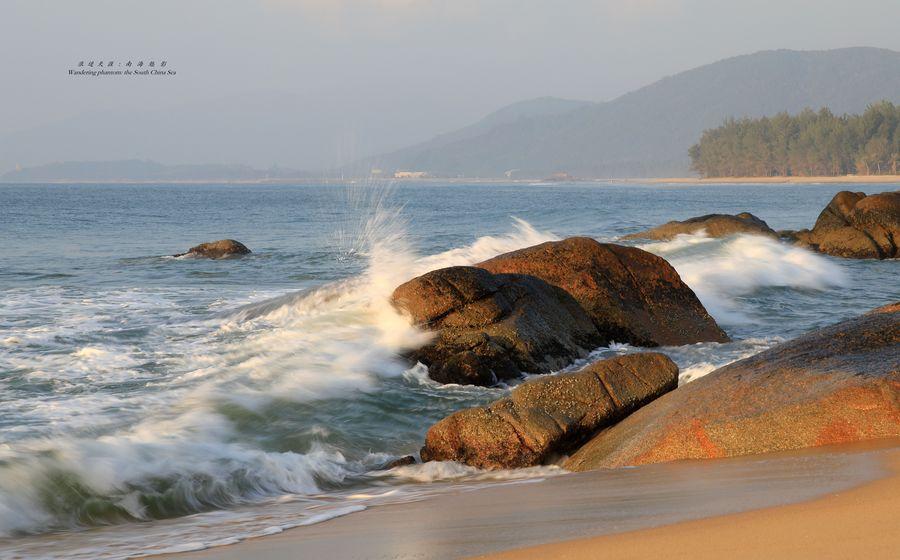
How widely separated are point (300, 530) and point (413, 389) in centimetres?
480

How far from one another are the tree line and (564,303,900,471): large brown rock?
497 feet

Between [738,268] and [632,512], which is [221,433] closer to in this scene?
[632,512]

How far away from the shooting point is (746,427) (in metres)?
6.24

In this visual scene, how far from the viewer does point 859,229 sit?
26.9 meters

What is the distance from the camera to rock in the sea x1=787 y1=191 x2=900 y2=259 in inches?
1032

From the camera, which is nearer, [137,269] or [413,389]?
[413,389]

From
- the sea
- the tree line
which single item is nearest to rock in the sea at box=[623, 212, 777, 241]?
the sea

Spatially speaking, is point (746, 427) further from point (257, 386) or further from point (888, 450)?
point (257, 386)

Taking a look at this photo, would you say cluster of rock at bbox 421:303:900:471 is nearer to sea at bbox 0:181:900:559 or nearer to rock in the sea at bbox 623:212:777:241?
sea at bbox 0:181:900:559

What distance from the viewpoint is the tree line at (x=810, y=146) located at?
14850cm

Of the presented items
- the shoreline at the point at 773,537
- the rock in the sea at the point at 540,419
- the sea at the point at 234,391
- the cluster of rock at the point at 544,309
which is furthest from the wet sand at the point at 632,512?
the cluster of rock at the point at 544,309

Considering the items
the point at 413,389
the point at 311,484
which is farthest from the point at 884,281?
the point at 311,484

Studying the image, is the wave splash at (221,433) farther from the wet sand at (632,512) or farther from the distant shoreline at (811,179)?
the distant shoreline at (811,179)

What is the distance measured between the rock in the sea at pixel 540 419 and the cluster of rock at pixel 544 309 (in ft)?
8.17
